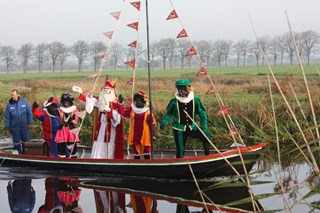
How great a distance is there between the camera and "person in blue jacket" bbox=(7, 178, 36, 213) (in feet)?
24.5

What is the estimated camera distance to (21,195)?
8.50 m

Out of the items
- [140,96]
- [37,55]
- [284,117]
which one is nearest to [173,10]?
[140,96]

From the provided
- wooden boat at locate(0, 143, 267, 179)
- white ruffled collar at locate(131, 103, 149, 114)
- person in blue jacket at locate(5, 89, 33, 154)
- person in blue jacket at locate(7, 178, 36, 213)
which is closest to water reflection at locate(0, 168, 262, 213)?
person in blue jacket at locate(7, 178, 36, 213)

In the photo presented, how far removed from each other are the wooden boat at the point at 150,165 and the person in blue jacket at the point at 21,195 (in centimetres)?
81

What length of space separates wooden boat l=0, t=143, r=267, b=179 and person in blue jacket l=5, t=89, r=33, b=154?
155 centimetres

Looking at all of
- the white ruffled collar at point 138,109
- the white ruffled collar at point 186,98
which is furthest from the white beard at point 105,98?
the white ruffled collar at point 186,98

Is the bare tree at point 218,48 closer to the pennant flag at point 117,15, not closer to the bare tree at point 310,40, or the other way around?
the bare tree at point 310,40

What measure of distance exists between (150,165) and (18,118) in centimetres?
448

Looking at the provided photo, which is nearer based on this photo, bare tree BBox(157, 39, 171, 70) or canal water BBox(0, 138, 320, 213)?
canal water BBox(0, 138, 320, 213)

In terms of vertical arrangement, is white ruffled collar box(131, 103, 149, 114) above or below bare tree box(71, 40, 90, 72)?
below

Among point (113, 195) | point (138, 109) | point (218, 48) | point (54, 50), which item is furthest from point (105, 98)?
point (218, 48)

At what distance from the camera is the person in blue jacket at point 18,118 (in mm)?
12586

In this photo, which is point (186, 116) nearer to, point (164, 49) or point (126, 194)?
point (126, 194)

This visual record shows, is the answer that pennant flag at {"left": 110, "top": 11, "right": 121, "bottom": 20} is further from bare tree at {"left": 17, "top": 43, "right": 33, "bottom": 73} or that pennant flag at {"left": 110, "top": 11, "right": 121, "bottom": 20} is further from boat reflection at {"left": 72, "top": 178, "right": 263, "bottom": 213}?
bare tree at {"left": 17, "top": 43, "right": 33, "bottom": 73}
